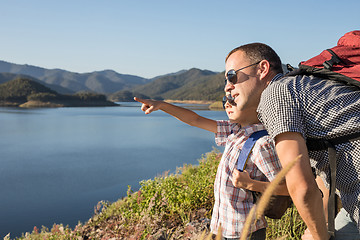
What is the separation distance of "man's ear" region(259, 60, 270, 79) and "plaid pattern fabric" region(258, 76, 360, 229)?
0.30m

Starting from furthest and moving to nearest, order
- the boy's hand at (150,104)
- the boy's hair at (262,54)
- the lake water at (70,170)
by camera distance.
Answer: the lake water at (70,170) → the boy's hand at (150,104) → the boy's hair at (262,54)

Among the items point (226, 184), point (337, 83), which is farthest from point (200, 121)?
point (337, 83)

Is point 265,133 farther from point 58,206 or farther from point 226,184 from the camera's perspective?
point 58,206

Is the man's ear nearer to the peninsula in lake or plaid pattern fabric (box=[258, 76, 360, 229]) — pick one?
plaid pattern fabric (box=[258, 76, 360, 229])

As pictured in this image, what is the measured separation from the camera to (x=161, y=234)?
11.3 feet

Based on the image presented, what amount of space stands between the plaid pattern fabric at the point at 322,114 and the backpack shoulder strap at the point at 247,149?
1.01ft

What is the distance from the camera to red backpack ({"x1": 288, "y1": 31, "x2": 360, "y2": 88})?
1165 mm

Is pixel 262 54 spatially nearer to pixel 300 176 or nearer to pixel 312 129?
pixel 312 129

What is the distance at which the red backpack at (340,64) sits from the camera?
1165 mm

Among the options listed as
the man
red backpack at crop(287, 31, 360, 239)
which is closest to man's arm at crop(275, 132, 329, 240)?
the man

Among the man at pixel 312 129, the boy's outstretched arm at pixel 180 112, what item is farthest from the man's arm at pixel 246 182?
the boy's outstretched arm at pixel 180 112

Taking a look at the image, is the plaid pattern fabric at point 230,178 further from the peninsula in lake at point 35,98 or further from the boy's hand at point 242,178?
the peninsula in lake at point 35,98

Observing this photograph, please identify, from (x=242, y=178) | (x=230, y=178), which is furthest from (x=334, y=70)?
(x=230, y=178)

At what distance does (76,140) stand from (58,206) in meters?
17.0
